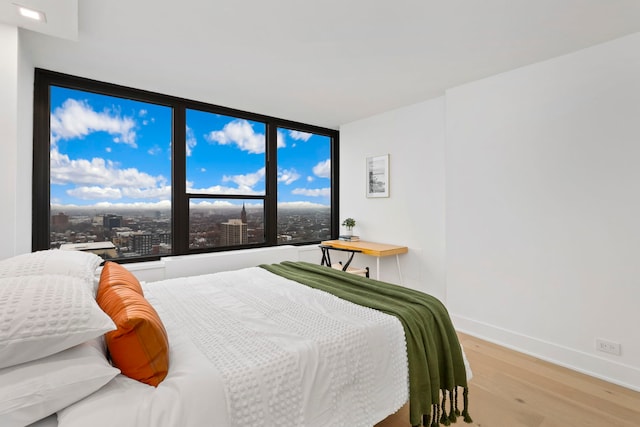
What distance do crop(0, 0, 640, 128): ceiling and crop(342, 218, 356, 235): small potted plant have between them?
6.27ft

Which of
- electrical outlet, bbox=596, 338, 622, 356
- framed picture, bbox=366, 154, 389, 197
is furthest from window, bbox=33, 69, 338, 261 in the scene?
electrical outlet, bbox=596, 338, 622, 356

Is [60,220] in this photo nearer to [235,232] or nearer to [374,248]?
[235,232]

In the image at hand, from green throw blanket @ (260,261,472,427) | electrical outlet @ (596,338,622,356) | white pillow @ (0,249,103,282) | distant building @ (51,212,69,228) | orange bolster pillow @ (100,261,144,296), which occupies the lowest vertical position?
electrical outlet @ (596,338,622,356)

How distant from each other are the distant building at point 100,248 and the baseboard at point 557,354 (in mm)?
3797

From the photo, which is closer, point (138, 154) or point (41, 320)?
point (41, 320)

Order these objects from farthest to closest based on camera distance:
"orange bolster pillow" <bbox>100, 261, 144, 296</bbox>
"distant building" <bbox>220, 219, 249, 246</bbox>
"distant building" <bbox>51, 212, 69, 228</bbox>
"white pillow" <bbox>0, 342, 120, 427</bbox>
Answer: "distant building" <bbox>220, 219, 249, 246</bbox>
"distant building" <bbox>51, 212, 69, 228</bbox>
"orange bolster pillow" <bbox>100, 261, 144, 296</bbox>
"white pillow" <bbox>0, 342, 120, 427</bbox>

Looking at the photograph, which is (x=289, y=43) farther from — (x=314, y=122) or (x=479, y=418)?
(x=479, y=418)

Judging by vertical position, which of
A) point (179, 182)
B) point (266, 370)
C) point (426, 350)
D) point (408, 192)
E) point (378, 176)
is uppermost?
point (378, 176)

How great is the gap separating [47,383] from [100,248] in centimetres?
282

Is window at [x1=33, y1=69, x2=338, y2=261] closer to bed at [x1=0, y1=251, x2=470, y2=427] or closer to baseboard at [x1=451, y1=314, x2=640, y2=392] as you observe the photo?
bed at [x1=0, y1=251, x2=470, y2=427]

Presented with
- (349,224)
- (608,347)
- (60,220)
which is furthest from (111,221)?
(608,347)

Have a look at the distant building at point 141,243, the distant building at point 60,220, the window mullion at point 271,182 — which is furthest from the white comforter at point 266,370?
the window mullion at point 271,182

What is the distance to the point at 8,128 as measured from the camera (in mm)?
2170

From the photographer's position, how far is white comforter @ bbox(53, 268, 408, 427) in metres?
1.04
